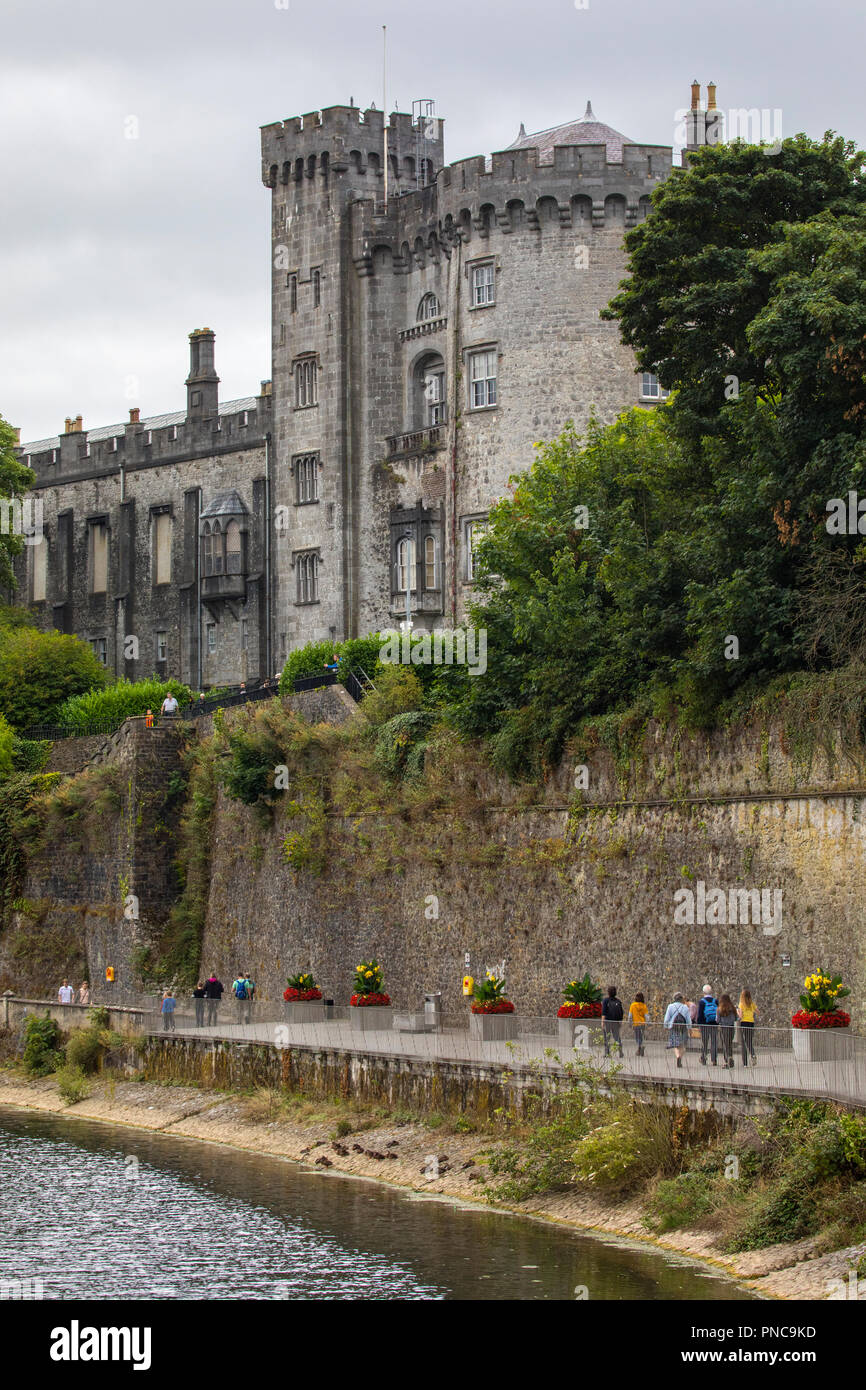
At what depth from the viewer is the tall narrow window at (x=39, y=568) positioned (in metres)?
88.6

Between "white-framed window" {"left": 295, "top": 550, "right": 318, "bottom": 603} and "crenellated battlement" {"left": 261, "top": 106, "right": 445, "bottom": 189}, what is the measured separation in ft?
40.3

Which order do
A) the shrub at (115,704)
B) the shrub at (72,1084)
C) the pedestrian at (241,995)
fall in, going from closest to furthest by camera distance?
the pedestrian at (241,995), the shrub at (72,1084), the shrub at (115,704)

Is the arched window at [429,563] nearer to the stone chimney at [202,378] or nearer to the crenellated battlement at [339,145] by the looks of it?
the crenellated battlement at [339,145]

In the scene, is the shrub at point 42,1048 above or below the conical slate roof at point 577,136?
below

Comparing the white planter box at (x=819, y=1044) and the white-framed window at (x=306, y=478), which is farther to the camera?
the white-framed window at (x=306, y=478)

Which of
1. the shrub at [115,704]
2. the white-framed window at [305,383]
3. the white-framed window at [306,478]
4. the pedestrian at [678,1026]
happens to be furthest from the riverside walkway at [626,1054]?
the white-framed window at [305,383]

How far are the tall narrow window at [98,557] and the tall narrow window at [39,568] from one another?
356 centimetres

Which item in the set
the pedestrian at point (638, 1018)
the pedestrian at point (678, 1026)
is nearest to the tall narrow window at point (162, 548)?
the pedestrian at point (638, 1018)

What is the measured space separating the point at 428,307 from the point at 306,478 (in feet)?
24.2

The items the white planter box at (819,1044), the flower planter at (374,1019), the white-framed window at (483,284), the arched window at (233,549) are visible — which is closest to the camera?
the white planter box at (819,1044)

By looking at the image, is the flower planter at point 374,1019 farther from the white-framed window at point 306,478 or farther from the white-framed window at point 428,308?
the white-framed window at point 306,478

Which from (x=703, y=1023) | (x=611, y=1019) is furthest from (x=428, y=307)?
(x=703, y=1023)

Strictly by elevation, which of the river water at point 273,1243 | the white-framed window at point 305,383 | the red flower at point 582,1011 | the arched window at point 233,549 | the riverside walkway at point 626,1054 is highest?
the white-framed window at point 305,383

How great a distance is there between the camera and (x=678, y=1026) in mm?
30188
